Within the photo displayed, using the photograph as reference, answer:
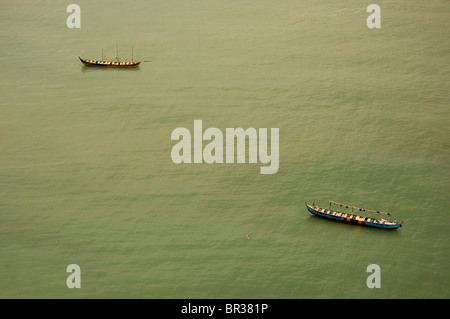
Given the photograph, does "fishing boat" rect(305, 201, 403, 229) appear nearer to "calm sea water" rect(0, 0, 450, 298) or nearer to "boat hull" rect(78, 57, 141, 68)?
"calm sea water" rect(0, 0, 450, 298)

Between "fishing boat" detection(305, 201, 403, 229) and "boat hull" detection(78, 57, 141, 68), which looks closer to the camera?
"fishing boat" detection(305, 201, 403, 229)

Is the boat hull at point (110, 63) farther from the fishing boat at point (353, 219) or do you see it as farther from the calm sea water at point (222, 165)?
the fishing boat at point (353, 219)

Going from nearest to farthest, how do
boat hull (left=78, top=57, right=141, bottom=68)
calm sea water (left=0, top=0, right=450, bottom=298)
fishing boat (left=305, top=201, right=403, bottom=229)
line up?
1. calm sea water (left=0, top=0, right=450, bottom=298)
2. fishing boat (left=305, top=201, right=403, bottom=229)
3. boat hull (left=78, top=57, right=141, bottom=68)

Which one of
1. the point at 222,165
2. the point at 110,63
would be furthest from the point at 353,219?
the point at 110,63

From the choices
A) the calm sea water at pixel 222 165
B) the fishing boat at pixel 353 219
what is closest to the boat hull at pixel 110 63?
the calm sea water at pixel 222 165

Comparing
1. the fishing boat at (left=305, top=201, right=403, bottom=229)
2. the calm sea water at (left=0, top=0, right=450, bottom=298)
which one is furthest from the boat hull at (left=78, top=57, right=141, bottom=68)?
the fishing boat at (left=305, top=201, right=403, bottom=229)

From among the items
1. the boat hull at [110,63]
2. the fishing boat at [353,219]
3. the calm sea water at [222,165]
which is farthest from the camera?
the boat hull at [110,63]

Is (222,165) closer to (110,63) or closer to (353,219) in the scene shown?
(353,219)

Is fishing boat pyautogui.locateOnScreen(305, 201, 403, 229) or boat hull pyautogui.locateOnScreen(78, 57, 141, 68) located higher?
boat hull pyautogui.locateOnScreen(78, 57, 141, 68)
